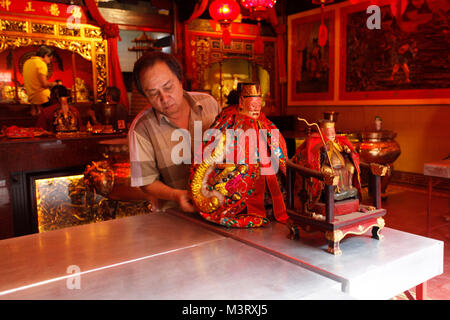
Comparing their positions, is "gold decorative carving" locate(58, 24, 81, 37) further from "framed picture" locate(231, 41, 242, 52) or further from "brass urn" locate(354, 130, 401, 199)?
"brass urn" locate(354, 130, 401, 199)

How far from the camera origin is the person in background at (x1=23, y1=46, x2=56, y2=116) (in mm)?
7148

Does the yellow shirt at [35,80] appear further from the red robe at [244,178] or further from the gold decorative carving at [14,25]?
the red robe at [244,178]

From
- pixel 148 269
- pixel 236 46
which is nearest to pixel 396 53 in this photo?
pixel 236 46

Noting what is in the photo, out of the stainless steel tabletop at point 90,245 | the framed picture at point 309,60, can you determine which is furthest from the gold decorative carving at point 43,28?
the stainless steel tabletop at point 90,245

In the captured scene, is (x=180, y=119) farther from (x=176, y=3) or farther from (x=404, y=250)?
(x=176, y=3)

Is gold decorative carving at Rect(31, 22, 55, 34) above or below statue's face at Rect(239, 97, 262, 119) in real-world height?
above

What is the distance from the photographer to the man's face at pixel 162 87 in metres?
1.56

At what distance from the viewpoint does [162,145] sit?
1.72 metres

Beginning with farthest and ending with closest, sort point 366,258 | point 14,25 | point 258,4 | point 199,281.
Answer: point 14,25, point 258,4, point 366,258, point 199,281

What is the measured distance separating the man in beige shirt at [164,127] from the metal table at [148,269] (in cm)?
30

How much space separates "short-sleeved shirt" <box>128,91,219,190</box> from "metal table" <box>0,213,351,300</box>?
36 cm

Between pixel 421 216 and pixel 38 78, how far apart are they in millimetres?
6986

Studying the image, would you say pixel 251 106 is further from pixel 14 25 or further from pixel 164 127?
pixel 14 25

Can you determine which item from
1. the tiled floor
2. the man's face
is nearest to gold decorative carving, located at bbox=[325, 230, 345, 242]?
the man's face
